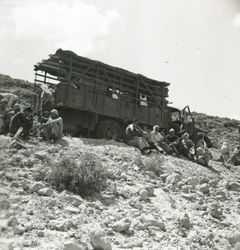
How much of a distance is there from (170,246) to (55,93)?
26.6ft

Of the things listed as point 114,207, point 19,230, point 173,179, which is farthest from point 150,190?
point 19,230

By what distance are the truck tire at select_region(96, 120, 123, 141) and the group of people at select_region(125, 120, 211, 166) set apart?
1.12 metres

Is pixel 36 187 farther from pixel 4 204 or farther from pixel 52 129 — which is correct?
pixel 52 129

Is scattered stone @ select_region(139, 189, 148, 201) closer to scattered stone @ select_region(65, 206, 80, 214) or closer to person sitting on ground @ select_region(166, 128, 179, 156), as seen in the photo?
scattered stone @ select_region(65, 206, 80, 214)

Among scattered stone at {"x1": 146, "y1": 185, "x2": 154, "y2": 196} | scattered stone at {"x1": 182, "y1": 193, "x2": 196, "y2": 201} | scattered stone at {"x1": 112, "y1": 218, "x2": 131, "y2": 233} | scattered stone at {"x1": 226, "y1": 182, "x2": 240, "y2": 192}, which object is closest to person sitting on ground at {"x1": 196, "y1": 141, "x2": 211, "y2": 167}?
scattered stone at {"x1": 226, "y1": 182, "x2": 240, "y2": 192}

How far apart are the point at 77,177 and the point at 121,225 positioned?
64.5 inches

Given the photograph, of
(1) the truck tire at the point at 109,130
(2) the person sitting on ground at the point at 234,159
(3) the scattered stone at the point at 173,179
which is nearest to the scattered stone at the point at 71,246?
(3) the scattered stone at the point at 173,179

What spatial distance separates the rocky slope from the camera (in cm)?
575

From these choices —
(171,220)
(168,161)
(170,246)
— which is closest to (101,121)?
(168,161)

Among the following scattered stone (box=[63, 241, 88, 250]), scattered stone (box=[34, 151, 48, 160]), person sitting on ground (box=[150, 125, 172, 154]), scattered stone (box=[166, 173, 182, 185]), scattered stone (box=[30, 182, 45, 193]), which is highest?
person sitting on ground (box=[150, 125, 172, 154])

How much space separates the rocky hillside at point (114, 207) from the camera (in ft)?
18.9

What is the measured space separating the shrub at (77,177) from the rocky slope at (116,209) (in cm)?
19

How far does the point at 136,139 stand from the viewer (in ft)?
42.0

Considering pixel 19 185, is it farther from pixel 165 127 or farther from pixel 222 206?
pixel 165 127
